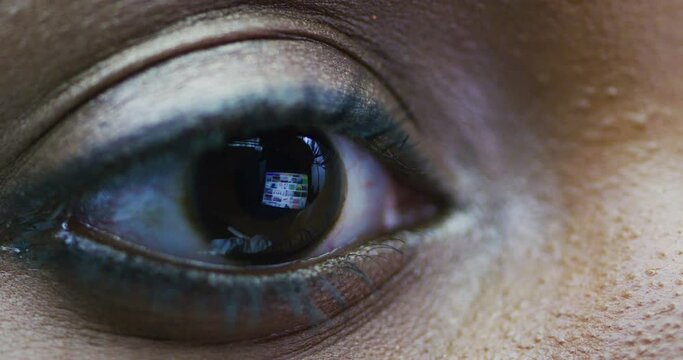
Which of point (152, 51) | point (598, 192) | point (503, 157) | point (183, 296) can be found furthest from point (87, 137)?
point (598, 192)

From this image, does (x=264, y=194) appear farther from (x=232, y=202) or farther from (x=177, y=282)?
(x=177, y=282)

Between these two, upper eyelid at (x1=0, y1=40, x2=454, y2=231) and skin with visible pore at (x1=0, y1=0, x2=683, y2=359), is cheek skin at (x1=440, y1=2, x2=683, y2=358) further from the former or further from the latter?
upper eyelid at (x1=0, y1=40, x2=454, y2=231)

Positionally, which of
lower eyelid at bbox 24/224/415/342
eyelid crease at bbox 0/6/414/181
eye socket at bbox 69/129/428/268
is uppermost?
eyelid crease at bbox 0/6/414/181

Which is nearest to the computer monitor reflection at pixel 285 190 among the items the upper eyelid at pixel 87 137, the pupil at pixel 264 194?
the pupil at pixel 264 194

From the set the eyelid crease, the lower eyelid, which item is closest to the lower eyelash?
the lower eyelid

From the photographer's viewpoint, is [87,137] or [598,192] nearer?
[87,137]

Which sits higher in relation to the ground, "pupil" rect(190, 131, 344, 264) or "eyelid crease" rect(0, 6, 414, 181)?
"eyelid crease" rect(0, 6, 414, 181)
